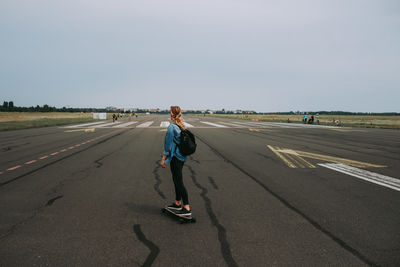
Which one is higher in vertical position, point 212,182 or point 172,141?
point 172,141

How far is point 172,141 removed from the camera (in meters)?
3.75

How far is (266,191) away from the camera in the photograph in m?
5.24

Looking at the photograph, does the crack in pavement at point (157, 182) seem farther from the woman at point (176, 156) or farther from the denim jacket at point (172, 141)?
the denim jacket at point (172, 141)

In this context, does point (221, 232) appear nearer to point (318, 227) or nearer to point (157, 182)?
point (318, 227)

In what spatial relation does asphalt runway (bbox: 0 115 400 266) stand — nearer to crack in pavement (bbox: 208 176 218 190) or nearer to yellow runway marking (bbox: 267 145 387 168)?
crack in pavement (bbox: 208 176 218 190)

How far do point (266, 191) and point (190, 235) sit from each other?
2.50 meters

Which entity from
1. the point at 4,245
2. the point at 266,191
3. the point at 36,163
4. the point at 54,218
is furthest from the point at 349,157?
the point at 36,163

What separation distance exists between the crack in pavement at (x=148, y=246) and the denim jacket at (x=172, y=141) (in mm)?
1142

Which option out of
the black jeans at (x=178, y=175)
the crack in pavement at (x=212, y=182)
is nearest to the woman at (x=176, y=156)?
the black jeans at (x=178, y=175)

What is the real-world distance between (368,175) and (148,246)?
6.62 meters

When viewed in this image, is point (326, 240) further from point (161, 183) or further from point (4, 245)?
point (4, 245)

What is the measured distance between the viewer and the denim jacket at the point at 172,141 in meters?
3.72

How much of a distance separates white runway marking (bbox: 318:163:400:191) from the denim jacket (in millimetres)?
5376

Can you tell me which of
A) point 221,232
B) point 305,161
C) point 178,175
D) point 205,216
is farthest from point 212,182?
point 305,161
